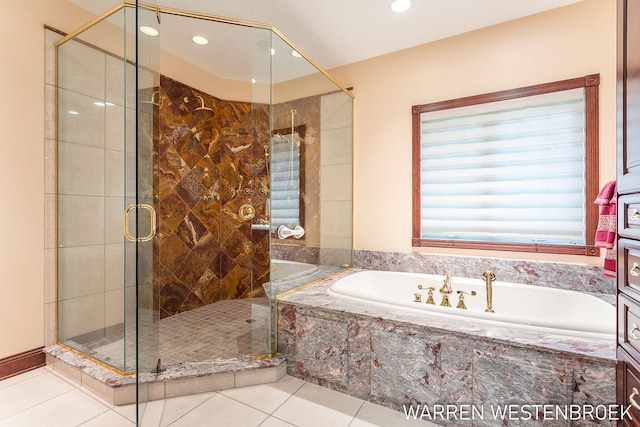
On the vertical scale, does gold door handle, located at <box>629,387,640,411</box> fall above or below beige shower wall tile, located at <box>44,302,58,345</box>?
above

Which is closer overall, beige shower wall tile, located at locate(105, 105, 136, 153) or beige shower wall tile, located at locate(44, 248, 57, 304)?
beige shower wall tile, located at locate(105, 105, 136, 153)

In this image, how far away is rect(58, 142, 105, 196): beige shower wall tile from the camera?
79.6 inches

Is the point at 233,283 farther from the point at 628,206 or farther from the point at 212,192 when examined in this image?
the point at 628,206

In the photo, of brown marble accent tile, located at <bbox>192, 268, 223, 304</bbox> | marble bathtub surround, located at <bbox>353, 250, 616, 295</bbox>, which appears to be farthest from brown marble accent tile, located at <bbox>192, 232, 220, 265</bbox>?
marble bathtub surround, located at <bbox>353, 250, 616, 295</bbox>

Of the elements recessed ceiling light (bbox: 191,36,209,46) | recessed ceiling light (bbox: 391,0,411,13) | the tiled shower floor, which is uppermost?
recessed ceiling light (bbox: 191,36,209,46)

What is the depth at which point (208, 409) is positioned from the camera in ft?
5.15

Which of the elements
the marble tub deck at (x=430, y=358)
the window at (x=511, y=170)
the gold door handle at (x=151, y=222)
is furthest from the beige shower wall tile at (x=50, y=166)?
the window at (x=511, y=170)

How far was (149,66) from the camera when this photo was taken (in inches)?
56.1

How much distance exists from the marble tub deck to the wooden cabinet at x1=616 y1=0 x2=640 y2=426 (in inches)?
6.2

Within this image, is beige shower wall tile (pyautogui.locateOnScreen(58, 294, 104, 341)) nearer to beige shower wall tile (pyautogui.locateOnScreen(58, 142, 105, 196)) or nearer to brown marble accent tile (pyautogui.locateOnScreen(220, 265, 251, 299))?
beige shower wall tile (pyautogui.locateOnScreen(58, 142, 105, 196))

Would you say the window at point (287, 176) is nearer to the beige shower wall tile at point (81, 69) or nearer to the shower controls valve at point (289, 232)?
the shower controls valve at point (289, 232)

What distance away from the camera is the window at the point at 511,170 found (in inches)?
80.3

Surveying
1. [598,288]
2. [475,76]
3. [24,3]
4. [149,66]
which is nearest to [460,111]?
[475,76]

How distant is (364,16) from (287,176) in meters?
1.35
